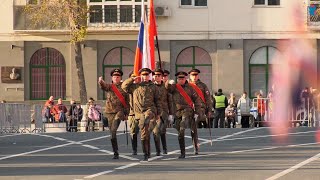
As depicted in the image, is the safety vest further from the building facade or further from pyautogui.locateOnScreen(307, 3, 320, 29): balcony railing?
the building facade

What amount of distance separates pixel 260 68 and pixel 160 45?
16.0 feet

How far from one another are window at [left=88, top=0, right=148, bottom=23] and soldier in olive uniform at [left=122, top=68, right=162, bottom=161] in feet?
102

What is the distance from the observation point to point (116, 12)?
56.2 m

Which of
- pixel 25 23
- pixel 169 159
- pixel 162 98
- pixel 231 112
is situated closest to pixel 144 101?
pixel 162 98

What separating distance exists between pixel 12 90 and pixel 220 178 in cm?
3695

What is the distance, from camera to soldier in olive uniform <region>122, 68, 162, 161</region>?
2467 centimetres

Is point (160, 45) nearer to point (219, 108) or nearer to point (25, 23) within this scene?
point (25, 23)

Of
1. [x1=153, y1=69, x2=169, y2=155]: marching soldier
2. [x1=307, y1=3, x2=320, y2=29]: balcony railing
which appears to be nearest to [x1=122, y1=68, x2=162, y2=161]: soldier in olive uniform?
Answer: [x1=153, y1=69, x2=169, y2=155]: marching soldier

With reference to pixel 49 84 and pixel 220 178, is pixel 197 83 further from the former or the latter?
pixel 49 84

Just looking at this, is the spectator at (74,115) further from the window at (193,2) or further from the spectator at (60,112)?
the window at (193,2)

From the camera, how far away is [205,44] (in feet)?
185

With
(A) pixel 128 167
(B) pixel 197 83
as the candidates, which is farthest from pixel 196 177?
(B) pixel 197 83

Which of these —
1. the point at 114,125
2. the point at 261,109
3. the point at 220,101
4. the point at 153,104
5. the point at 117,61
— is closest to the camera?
the point at 153,104

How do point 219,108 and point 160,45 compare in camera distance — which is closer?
point 219,108
